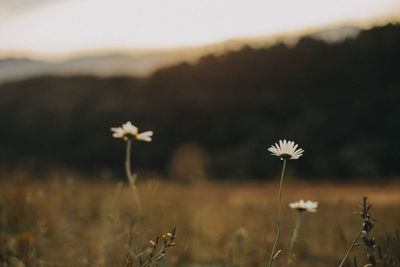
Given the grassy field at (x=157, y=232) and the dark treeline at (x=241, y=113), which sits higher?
the dark treeline at (x=241, y=113)

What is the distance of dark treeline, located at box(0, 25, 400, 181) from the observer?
13711mm

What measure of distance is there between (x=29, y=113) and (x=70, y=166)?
796 cm

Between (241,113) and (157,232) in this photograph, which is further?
(241,113)

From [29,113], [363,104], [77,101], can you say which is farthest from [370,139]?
[29,113]

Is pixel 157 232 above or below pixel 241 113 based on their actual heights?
below

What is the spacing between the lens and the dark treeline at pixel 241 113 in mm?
13711

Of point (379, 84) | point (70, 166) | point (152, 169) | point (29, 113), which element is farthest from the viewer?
point (29, 113)

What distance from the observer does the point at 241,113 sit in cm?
1786

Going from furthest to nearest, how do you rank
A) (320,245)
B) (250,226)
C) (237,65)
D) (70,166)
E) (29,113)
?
(29,113)
(237,65)
(70,166)
(250,226)
(320,245)

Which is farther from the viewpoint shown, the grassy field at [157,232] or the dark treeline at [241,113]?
the dark treeline at [241,113]

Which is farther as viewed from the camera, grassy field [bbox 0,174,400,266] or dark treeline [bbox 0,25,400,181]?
dark treeline [bbox 0,25,400,181]

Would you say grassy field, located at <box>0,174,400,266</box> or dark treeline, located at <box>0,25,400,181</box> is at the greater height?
dark treeline, located at <box>0,25,400,181</box>

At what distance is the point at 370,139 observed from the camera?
13.9 meters

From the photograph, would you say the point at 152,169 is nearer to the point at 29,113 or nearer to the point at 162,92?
the point at 162,92
